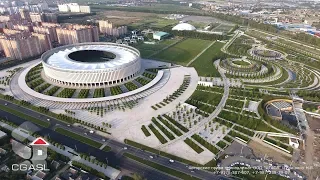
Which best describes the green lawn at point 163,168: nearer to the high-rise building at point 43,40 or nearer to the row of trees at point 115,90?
the row of trees at point 115,90

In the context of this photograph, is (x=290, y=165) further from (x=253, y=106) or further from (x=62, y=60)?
(x=62, y=60)

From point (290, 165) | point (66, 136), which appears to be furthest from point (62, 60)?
point (290, 165)

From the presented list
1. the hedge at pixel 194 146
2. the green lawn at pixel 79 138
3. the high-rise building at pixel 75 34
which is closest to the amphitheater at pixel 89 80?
the green lawn at pixel 79 138

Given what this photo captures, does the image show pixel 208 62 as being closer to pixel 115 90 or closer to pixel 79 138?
pixel 115 90

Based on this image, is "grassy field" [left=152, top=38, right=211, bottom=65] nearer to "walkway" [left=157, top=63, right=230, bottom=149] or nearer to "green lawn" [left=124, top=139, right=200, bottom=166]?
"walkway" [left=157, top=63, right=230, bottom=149]

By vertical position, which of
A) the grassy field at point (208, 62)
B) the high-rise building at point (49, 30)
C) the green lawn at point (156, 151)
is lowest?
the green lawn at point (156, 151)

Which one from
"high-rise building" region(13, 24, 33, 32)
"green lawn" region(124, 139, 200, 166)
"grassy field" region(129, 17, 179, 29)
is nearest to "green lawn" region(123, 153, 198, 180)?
"green lawn" region(124, 139, 200, 166)
